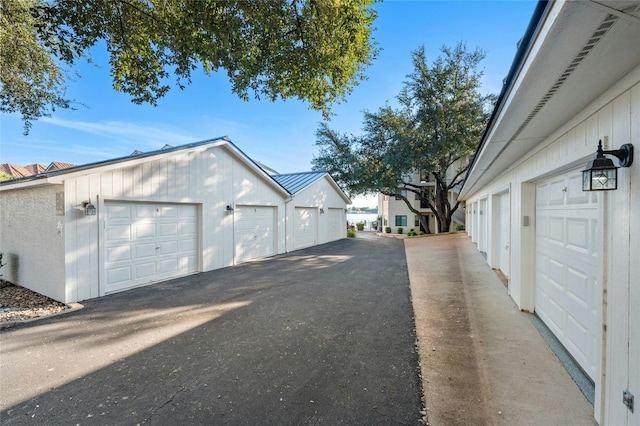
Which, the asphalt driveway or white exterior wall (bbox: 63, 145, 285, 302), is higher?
white exterior wall (bbox: 63, 145, 285, 302)

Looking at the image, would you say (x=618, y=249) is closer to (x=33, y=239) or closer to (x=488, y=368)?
(x=488, y=368)

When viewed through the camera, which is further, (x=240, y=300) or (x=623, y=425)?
(x=240, y=300)

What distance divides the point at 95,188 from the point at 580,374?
8.85 meters

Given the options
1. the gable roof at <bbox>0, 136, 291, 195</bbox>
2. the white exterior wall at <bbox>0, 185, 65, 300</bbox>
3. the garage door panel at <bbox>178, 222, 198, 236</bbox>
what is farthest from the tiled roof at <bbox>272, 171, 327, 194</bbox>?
the white exterior wall at <bbox>0, 185, 65, 300</bbox>

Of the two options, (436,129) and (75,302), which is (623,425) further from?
(436,129)

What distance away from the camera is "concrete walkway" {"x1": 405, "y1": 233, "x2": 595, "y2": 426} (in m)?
2.50

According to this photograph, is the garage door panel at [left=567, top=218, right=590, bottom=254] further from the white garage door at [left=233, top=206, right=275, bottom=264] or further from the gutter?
the white garage door at [left=233, top=206, right=275, bottom=264]

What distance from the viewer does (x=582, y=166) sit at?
312 cm

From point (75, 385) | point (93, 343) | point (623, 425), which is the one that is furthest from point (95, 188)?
point (623, 425)

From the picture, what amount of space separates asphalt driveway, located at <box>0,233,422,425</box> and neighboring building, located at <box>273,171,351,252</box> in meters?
7.86

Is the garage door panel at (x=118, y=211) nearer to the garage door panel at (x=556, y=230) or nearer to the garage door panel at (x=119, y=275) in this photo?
the garage door panel at (x=119, y=275)

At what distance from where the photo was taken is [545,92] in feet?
7.78

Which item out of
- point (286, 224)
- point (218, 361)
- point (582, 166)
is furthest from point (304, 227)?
point (582, 166)

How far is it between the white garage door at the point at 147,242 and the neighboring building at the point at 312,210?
5.47 meters
